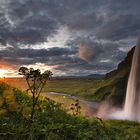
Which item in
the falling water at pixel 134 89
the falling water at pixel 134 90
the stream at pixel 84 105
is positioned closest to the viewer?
the stream at pixel 84 105

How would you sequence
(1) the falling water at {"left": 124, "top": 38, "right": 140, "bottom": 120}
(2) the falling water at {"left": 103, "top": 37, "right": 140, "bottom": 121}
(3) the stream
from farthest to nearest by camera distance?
1. (1) the falling water at {"left": 124, "top": 38, "right": 140, "bottom": 120}
2. (2) the falling water at {"left": 103, "top": 37, "right": 140, "bottom": 121}
3. (3) the stream

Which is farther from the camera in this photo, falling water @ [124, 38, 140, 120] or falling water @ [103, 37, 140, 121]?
falling water @ [124, 38, 140, 120]

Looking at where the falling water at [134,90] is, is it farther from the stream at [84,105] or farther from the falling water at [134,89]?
the stream at [84,105]

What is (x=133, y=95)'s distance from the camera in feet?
301

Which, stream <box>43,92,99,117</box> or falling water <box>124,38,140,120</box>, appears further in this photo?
falling water <box>124,38,140,120</box>

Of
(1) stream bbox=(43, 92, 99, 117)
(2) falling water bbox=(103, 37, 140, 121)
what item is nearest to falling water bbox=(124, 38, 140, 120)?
(2) falling water bbox=(103, 37, 140, 121)

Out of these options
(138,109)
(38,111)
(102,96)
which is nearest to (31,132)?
(38,111)

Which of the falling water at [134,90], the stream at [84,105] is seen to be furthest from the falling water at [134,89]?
the stream at [84,105]

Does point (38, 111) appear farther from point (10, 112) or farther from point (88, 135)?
point (88, 135)

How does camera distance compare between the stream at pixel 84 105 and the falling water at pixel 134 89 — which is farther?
the falling water at pixel 134 89

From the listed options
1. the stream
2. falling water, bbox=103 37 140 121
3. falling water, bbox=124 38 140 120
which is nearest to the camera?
the stream

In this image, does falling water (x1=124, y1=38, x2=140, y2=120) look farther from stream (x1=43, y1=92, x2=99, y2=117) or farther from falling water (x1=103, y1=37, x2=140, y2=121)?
stream (x1=43, y1=92, x2=99, y2=117)

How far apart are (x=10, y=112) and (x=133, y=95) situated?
263 feet

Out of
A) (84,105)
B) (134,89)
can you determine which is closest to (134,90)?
(134,89)
